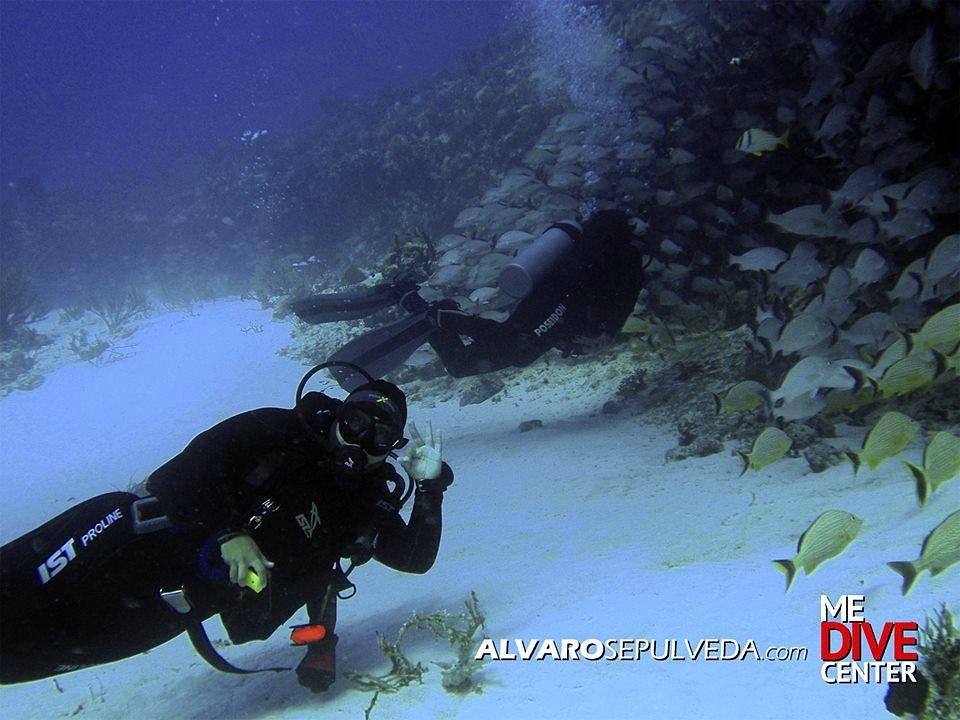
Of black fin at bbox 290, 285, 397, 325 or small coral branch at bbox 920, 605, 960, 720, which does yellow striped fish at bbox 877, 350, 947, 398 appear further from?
black fin at bbox 290, 285, 397, 325

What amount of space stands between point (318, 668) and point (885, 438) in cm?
312

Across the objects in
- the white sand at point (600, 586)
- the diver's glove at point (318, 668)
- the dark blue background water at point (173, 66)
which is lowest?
the white sand at point (600, 586)

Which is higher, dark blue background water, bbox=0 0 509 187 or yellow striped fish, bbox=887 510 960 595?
dark blue background water, bbox=0 0 509 187

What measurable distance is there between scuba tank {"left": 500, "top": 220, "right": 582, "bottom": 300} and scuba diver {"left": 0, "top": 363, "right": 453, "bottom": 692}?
120 inches

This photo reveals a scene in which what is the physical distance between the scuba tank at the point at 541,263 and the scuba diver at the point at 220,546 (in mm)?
3043

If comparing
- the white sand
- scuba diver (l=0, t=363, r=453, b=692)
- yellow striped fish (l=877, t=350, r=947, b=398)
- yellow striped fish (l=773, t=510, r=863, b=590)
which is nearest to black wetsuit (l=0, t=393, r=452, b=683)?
scuba diver (l=0, t=363, r=453, b=692)

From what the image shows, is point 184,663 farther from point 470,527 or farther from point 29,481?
point 29,481

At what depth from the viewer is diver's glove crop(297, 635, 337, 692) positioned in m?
2.53

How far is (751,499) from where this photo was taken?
3621 millimetres

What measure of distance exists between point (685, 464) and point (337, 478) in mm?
2967

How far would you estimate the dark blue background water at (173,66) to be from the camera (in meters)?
53.2

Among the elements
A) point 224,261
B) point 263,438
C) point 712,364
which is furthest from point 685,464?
point 224,261

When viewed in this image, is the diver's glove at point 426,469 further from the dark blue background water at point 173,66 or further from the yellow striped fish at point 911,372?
the dark blue background water at point 173,66

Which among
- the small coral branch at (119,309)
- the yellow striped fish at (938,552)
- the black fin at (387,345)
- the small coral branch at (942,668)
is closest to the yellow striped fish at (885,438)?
the yellow striped fish at (938,552)
